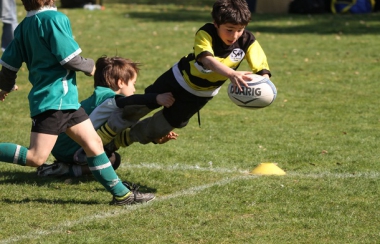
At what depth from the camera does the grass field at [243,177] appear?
521 centimetres

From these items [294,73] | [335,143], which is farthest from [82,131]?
[294,73]

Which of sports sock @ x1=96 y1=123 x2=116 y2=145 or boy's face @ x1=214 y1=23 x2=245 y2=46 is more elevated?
boy's face @ x1=214 y1=23 x2=245 y2=46

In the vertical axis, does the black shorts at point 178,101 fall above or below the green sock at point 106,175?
above

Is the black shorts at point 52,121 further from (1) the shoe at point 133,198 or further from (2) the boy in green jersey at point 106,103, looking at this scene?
(2) the boy in green jersey at point 106,103

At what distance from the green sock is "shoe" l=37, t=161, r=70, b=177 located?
1.11 meters

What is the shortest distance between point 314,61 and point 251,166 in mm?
6628

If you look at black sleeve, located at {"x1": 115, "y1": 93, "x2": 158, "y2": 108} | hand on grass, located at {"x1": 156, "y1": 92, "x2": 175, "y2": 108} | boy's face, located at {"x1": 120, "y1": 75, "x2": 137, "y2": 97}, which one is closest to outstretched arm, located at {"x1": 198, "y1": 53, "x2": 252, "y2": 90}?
hand on grass, located at {"x1": 156, "y1": 92, "x2": 175, "y2": 108}

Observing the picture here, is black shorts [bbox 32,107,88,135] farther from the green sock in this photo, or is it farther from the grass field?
the grass field

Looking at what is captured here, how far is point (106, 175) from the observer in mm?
5883

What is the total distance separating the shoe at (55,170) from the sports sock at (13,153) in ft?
3.75

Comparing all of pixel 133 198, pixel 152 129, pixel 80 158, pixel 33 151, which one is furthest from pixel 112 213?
pixel 152 129

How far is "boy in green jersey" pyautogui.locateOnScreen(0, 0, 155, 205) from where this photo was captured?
5484 millimetres

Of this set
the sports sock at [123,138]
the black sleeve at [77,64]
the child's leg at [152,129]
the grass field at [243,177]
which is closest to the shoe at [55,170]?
the grass field at [243,177]

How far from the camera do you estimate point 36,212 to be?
5723 mm
